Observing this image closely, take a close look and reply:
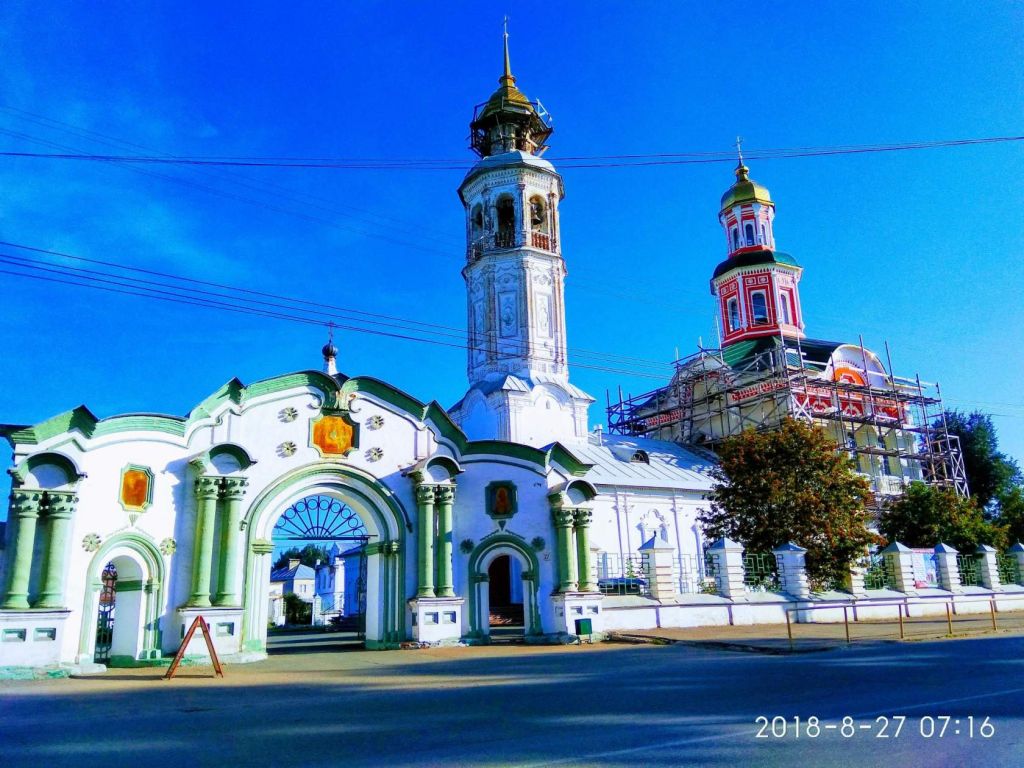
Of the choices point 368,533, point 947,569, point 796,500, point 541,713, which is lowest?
point 541,713

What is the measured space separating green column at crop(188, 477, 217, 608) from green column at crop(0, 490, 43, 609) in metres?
2.89

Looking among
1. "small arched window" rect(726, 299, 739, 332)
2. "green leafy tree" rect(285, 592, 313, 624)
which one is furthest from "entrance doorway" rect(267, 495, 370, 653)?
"small arched window" rect(726, 299, 739, 332)

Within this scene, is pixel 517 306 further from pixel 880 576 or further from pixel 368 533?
pixel 880 576

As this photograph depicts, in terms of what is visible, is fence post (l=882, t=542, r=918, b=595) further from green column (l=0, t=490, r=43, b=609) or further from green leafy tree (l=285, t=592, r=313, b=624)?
green leafy tree (l=285, t=592, r=313, b=624)

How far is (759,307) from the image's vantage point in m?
47.8

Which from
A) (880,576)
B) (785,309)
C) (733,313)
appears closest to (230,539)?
(880,576)

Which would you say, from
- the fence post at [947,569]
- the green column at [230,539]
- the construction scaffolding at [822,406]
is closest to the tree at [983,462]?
the construction scaffolding at [822,406]

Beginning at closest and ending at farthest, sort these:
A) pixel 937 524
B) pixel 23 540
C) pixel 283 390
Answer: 1. pixel 23 540
2. pixel 283 390
3. pixel 937 524

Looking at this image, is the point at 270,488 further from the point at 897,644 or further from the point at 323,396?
the point at 897,644

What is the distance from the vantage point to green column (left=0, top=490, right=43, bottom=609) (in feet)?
48.2

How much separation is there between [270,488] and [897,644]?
1340 centimetres

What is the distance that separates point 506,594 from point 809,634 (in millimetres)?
15168

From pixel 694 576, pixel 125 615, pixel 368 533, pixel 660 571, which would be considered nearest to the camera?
pixel 125 615

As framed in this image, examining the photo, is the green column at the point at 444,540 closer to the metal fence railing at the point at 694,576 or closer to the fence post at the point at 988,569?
the metal fence railing at the point at 694,576
